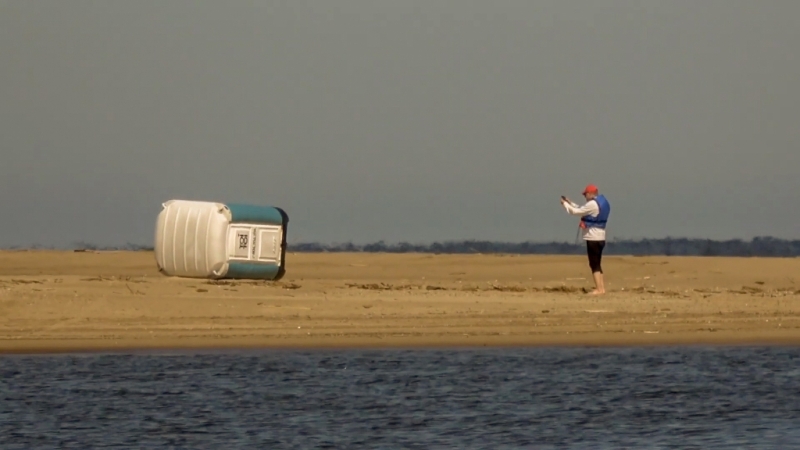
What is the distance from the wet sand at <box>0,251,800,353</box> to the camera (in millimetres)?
15805

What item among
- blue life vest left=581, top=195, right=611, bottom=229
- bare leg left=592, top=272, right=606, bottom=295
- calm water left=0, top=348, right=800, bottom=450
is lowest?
calm water left=0, top=348, right=800, bottom=450

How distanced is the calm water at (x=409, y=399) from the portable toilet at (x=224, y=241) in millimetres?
6918

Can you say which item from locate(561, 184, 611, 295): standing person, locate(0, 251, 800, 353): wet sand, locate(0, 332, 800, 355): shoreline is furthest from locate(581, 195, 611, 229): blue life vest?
locate(0, 332, 800, 355): shoreline

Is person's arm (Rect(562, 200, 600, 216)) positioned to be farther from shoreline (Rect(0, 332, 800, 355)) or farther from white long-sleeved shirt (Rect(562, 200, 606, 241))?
shoreline (Rect(0, 332, 800, 355))

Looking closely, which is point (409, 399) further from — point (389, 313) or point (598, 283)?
point (598, 283)

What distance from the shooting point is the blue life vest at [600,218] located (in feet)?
66.0

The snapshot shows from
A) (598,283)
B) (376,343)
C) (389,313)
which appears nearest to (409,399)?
(376,343)

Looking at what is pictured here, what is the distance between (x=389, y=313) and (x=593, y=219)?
3.93 m

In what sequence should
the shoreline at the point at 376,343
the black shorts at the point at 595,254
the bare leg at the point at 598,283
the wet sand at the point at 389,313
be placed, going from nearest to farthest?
the shoreline at the point at 376,343, the wet sand at the point at 389,313, the bare leg at the point at 598,283, the black shorts at the point at 595,254

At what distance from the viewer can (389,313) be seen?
696 inches

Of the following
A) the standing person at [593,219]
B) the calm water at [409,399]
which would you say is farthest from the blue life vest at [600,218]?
the calm water at [409,399]

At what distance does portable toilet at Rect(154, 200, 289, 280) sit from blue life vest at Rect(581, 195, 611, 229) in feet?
16.5

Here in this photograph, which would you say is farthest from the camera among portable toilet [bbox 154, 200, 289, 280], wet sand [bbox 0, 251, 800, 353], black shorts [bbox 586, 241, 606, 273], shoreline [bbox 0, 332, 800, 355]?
portable toilet [bbox 154, 200, 289, 280]

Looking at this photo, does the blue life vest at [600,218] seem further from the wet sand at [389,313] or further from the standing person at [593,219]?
the wet sand at [389,313]
